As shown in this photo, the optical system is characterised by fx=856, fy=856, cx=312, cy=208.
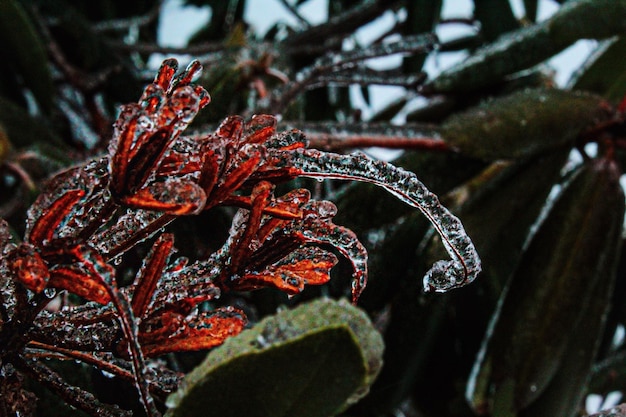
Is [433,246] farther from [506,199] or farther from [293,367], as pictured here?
[293,367]

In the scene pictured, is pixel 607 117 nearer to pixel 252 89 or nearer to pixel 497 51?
pixel 497 51

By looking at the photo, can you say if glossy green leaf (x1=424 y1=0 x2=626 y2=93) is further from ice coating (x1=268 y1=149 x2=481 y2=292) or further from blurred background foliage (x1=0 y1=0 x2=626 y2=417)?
ice coating (x1=268 y1=149 x2=481 y2=292)

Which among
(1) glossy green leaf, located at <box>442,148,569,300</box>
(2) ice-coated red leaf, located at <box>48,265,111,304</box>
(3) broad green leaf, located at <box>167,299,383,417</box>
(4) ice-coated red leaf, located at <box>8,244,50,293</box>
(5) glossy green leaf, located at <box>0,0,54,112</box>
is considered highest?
(5) glossy green leaf, located at <box>0,0,54,112</box>

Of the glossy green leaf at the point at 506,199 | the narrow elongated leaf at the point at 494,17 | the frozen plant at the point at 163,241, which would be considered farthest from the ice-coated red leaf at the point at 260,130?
the narrow elongated leaf at the point at 494,17

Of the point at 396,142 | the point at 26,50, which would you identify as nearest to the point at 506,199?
the point at 396,142

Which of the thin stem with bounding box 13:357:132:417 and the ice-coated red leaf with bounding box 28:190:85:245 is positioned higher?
the ice-coated red leaf with bounding box 28:190:85:245

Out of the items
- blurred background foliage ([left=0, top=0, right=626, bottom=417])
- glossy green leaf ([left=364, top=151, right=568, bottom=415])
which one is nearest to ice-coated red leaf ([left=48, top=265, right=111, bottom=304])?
blurred background foliage ([left=0, top=0, right=626, bottom=417])
